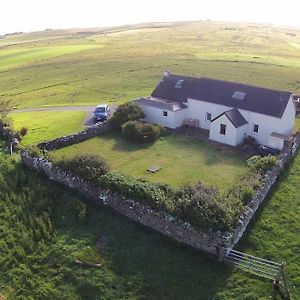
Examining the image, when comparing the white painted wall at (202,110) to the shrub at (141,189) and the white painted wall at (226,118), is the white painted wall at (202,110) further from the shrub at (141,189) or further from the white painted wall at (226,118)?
the shrub at (141,189)

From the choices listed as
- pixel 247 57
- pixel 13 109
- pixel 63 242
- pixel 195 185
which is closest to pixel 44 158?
pixel 63 242

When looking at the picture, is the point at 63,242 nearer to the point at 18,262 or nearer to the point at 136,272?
the point at 18,262

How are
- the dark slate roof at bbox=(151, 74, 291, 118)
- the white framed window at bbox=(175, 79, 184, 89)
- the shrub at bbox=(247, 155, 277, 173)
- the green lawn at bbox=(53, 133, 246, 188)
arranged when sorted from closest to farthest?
the shrub at bbox=(247, 155, 277, 173) < the green lawn at bbox=(53, 133, 246, 188) < the dark slate roof at bbox=(151, 74, 291, 118) < the white framed window at bbox=(175, 79, 184, 89)

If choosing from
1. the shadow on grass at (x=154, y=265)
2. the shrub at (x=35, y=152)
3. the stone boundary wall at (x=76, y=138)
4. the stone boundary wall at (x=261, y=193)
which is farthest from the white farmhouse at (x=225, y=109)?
the shadow on grass at (x=154, y=265)

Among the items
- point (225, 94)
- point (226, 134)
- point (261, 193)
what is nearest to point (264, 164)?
point (261, 193)

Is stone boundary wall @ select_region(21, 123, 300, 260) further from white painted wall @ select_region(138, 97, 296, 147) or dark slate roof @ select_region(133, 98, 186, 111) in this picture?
dark slate roof @ select_region(133, 98, 186, 111)

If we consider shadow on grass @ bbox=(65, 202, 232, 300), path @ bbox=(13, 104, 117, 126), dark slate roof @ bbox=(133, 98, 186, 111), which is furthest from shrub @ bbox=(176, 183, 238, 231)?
path @ bbox=(13, 104, 117, 126)
